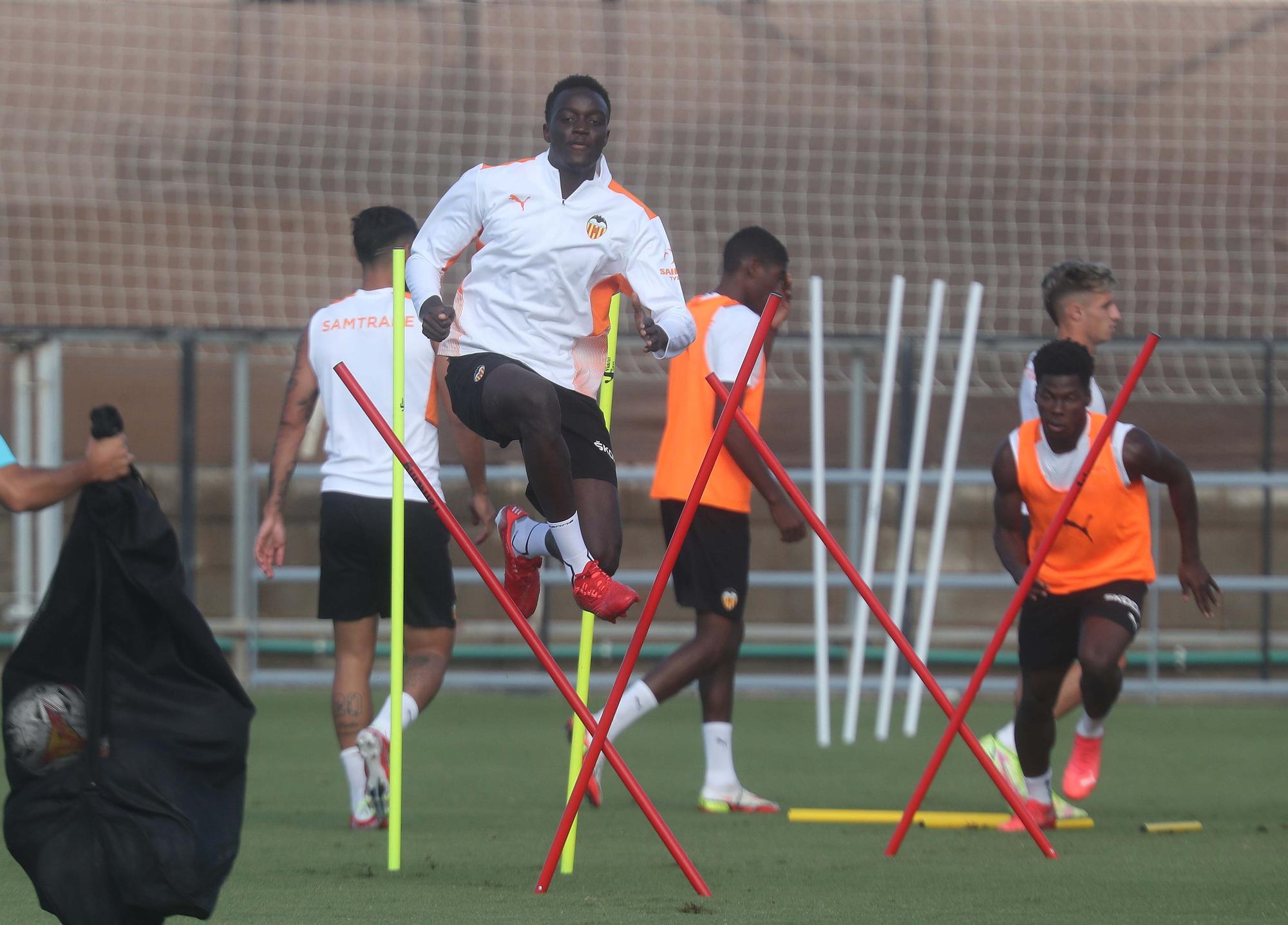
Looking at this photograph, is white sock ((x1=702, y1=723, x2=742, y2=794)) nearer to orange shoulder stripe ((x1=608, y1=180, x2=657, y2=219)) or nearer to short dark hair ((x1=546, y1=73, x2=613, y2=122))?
orange shoulder stripe ((x1=608, y1=180, x2=657, y2=219))

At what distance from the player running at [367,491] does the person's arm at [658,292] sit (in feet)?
3.59

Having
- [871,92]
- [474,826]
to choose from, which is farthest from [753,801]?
[871,92]

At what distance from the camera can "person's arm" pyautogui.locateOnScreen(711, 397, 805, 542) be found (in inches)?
249

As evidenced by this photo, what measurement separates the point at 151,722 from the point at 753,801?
341 cm

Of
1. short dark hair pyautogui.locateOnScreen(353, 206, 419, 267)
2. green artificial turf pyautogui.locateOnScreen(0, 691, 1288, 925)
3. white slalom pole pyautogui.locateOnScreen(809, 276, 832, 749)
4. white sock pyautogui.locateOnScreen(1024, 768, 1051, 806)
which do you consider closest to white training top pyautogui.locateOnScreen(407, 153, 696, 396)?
short dark hair pyautogui.locateOnScreen(353, 206, 419, 267)

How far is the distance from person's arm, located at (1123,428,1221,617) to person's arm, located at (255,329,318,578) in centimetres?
273

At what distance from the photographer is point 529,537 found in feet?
17.4

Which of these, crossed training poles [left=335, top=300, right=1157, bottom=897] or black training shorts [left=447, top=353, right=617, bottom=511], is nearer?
crossed training poles [left=335, top=300, right=1157, bottom=897]

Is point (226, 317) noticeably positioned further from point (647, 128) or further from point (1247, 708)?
point (1247, 708)

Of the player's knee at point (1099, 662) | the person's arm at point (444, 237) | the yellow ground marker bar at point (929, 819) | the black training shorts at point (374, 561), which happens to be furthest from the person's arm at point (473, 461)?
the player's knee at point (1099, 662)

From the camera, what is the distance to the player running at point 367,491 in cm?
599

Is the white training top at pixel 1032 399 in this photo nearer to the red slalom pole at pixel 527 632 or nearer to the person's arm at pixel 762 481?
the person's arm at pixel 762 481

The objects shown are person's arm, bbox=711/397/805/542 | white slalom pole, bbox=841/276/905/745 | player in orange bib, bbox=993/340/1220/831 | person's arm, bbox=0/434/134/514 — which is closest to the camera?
person's arm, bbox=0/434/134/514

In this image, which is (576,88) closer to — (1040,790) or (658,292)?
(658,292)
